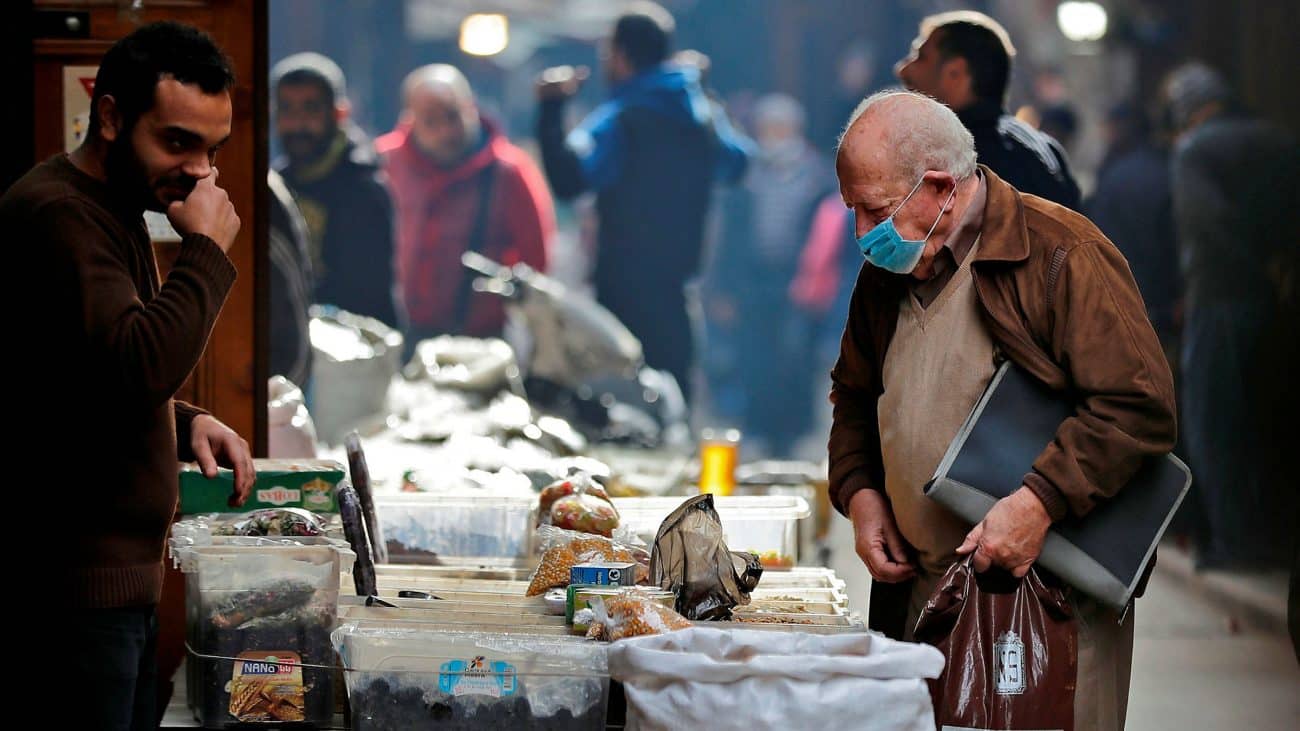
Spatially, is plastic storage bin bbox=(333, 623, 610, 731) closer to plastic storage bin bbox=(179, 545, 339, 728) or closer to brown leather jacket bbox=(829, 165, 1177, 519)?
plastic storage bin bbox=(179, 545, 339, 728)

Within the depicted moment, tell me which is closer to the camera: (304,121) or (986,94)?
(986,94)

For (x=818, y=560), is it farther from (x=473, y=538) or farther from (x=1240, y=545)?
(x=1240, y=545)

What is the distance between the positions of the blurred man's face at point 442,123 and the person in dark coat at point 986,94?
8.04 feet

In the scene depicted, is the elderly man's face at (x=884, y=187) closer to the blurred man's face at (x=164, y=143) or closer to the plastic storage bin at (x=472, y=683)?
the plastic storage bin at (x=472, y=683)

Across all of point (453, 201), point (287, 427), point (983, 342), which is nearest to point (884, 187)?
point (983, 342)

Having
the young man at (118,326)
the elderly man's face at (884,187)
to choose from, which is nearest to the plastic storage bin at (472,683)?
the young man at (118,326)

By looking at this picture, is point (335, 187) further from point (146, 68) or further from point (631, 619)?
point (631, 619)

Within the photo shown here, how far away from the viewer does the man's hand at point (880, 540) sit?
280cm

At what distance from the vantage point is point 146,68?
215cm

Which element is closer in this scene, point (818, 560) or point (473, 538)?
point (473, 538)

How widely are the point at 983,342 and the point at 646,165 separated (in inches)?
A: 169

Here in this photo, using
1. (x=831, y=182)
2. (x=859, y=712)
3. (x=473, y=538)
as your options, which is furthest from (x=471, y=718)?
(x=831, y=182)

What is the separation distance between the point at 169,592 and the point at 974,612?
2.16 metres

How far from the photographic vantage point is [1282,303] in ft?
22.4
